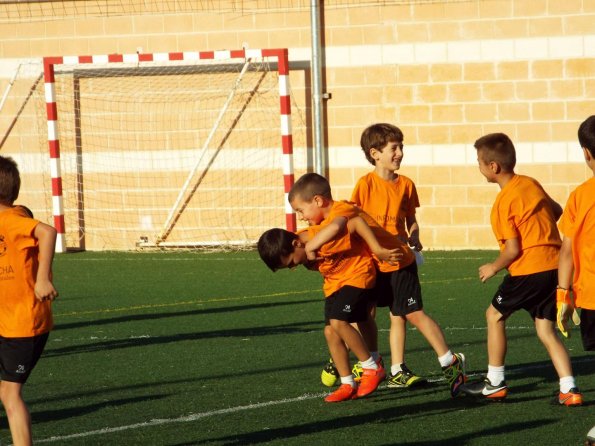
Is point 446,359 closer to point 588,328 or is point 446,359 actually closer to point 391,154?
point 391,154

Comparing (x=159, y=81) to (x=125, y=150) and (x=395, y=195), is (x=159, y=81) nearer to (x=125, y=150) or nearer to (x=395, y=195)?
(x=125, y=150)

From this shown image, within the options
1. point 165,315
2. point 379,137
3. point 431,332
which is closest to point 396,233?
point 379,137

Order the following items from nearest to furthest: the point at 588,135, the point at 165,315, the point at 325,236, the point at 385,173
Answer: the point at 588,135, the point at 325,236, the point at 385,173, the point at 165,315

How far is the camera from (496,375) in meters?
7.45

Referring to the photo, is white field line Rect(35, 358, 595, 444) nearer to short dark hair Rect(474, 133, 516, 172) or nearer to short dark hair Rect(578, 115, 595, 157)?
short dark hair Rect(474, 133, 516, 172)

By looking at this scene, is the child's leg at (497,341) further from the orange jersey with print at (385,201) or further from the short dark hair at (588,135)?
the short dark hair at (588,135)

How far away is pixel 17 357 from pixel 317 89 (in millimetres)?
12806

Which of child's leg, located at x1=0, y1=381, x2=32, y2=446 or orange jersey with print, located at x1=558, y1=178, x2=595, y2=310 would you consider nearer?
child's leg, located at x1=0, y1=381, x2=32, y2=446

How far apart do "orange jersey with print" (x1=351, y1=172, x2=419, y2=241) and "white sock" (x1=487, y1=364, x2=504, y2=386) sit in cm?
126

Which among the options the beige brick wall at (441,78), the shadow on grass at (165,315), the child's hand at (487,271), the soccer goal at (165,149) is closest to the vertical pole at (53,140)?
the soccer goal at (165,149)

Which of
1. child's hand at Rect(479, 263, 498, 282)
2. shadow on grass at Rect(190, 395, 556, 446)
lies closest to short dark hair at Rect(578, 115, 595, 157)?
child's hand at Rect(479, 263, 498, 282)

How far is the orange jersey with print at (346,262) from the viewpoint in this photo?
7.50m

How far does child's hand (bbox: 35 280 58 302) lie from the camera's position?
5.84m

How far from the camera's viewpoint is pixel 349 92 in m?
18.5
